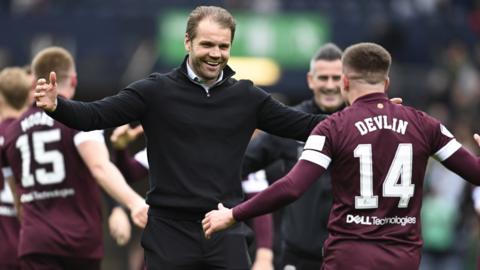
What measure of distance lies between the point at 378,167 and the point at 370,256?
54cm

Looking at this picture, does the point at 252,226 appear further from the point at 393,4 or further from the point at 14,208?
the point at 393,4

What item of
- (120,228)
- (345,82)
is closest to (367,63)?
(345,82)

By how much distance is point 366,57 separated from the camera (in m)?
7.34

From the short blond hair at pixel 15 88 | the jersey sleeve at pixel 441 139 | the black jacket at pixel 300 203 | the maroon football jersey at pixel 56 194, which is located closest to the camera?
the jersey sleeve at pixel 441 139

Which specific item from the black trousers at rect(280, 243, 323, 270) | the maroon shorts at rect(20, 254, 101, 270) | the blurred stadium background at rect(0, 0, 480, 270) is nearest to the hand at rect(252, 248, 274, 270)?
the black trousers at rect(280, 243, 323, 270)

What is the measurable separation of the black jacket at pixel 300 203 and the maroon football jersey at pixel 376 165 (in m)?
2.14

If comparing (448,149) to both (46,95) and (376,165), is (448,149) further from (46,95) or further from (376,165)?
(46,95)

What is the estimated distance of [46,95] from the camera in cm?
718

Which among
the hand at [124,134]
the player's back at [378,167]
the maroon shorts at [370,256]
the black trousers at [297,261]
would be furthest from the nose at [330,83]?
the maroon shorts at [370,256]

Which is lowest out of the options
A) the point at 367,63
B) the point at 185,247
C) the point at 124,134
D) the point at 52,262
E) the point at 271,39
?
the point at 52,262

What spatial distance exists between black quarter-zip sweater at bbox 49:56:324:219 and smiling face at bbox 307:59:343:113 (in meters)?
1.93

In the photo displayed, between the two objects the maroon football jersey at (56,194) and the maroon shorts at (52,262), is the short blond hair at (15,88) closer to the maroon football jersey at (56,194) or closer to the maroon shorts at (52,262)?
the maroon football jersey at (56,194)

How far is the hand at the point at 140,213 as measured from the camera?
8070 mm

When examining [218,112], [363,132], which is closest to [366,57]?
[363,132]
